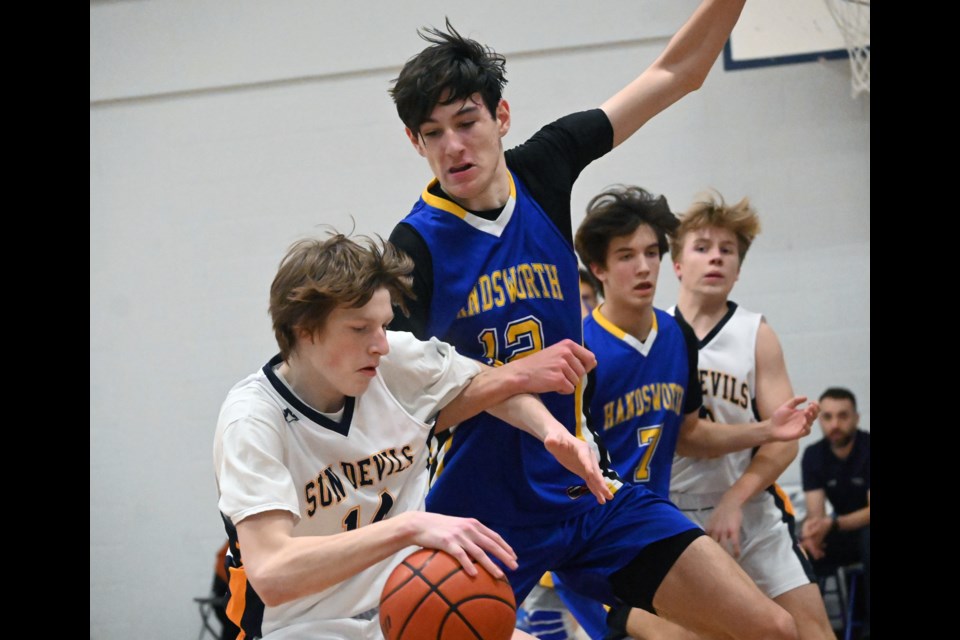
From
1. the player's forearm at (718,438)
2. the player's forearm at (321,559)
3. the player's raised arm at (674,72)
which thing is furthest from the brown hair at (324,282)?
the player's forearm at (718,438)

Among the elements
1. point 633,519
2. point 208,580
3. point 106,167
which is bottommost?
point 208,580

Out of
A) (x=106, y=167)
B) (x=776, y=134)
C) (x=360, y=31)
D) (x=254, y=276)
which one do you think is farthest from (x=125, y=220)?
(x=776, y=134)

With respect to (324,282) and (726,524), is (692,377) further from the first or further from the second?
(324,282)

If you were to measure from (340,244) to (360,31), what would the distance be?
3245 millimetres

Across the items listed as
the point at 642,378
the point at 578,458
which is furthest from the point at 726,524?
the point at 578,458

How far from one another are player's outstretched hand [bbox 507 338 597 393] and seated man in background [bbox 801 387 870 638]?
2.62 meters

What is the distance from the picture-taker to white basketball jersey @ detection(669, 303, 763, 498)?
12.8ft

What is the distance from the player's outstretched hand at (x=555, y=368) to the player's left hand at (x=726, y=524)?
3.46 feet

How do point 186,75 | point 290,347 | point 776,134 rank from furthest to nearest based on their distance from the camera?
1. point 186,75
2. point 776,134
3. point 290,347

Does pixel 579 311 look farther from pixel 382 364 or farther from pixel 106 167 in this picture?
pixel 106 167

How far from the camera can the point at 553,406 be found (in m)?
3.04

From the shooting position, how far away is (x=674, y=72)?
10.4 feet

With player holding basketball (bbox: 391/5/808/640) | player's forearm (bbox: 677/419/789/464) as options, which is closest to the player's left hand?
player's forearm (bbox: 677/419/789/464)

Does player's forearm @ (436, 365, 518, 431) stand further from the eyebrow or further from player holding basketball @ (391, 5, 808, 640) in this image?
the eyebrow
